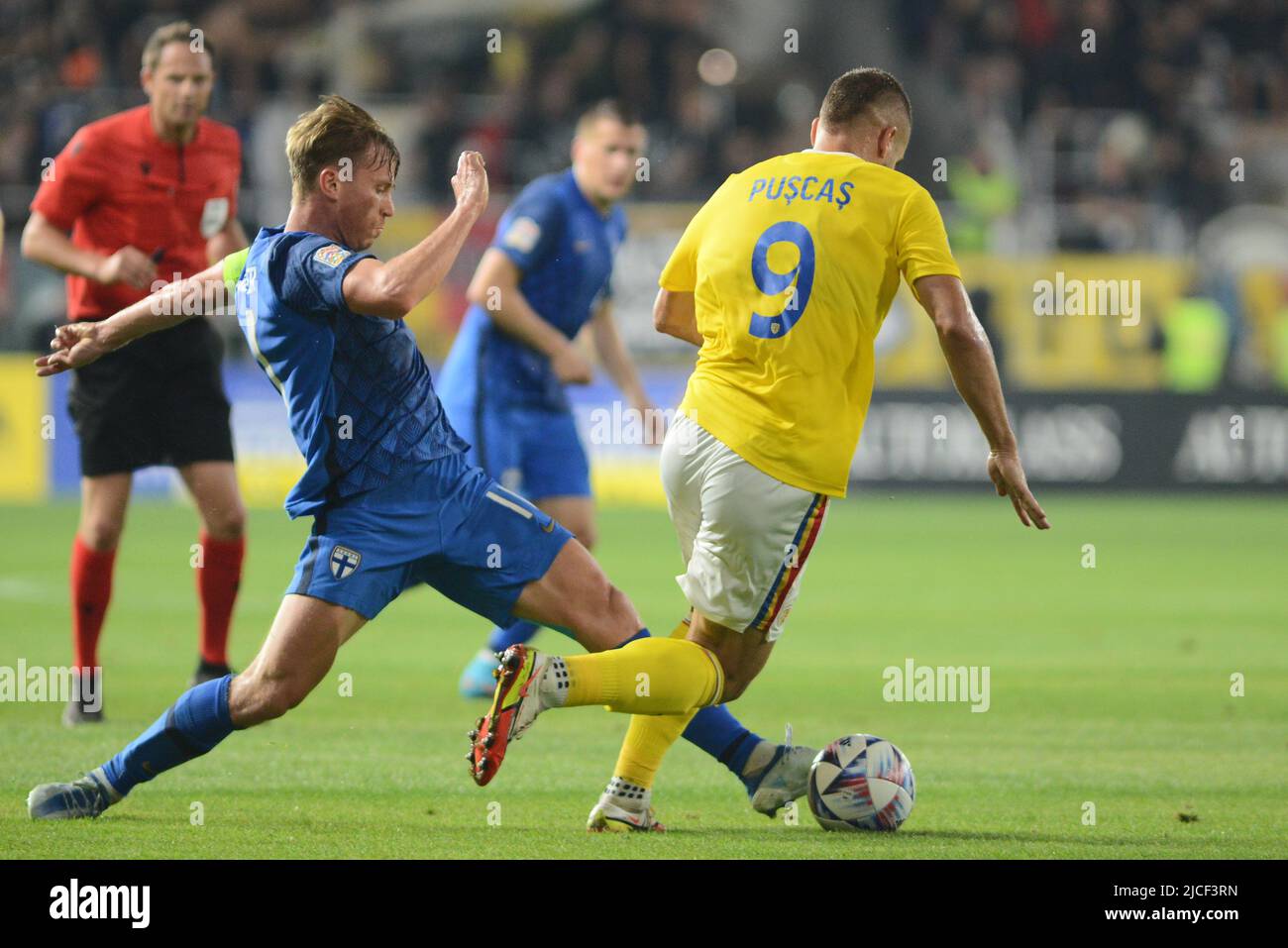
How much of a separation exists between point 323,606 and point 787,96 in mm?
18396

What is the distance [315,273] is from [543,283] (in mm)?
3492

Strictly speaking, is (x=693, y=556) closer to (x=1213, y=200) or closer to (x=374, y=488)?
(x=374, y=488)

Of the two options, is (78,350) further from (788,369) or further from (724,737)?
(724,737)

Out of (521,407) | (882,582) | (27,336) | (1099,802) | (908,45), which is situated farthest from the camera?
(908,45)

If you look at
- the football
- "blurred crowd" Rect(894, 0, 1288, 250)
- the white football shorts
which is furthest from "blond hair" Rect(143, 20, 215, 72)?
"blurred crowd" Rect(894, 0, 1288, 250)

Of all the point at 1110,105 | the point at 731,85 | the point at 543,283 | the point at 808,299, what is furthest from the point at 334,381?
the point at 1110,105

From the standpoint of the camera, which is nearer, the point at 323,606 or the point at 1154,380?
the point at 323,606

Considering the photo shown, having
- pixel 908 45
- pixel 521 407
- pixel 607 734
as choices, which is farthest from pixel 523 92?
pixel 607 734

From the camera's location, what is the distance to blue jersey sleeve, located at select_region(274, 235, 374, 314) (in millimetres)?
4816

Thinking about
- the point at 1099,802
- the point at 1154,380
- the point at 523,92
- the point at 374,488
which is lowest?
the point at 1099,802

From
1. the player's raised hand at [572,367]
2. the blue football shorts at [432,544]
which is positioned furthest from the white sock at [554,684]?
the player's raised hand at [572,367]

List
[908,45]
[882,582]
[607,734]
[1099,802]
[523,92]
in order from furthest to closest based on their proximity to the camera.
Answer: [908,45] → [523,92] → [882,582] → [607,734] → [1099,802]

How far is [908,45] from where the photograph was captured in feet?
77.5

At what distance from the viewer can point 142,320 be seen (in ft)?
17.5
